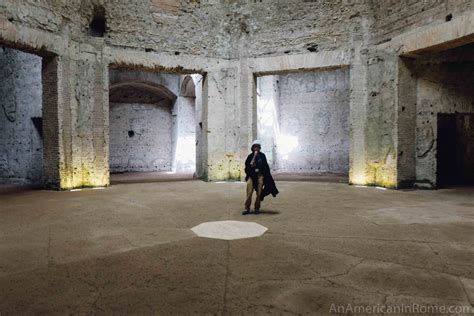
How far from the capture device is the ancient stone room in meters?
2.56

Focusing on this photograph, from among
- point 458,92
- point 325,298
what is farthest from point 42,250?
point 458,92

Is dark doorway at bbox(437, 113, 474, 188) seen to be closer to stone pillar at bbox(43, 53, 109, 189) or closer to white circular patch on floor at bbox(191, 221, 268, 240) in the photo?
white circular patch on floor at bbox(191, 221, 268, 240)

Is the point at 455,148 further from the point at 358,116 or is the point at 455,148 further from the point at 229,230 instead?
the point at 229,230

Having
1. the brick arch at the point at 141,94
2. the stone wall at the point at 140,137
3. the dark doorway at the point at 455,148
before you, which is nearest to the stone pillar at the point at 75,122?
the brick arch at the point at 141,94

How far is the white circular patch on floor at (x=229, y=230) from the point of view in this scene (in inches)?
157

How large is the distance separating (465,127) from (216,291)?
35.2 feet

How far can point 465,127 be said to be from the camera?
33.2 feet

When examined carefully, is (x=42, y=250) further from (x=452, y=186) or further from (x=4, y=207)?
(x=452, y=186)

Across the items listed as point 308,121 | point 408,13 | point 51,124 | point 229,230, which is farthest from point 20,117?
point 408,13

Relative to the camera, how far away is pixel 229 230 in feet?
13.9

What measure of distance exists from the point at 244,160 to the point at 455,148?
663 cm

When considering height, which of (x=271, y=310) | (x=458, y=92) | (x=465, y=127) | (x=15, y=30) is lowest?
(x=271, y=310)

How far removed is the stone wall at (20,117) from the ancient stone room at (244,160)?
60mm

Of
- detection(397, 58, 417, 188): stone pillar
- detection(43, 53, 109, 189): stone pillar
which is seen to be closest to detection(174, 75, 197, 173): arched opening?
detection(43, 53, 109, 189): stone pillar
